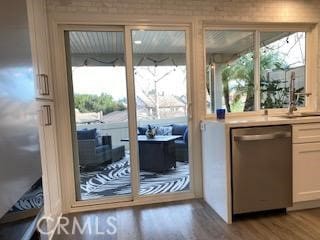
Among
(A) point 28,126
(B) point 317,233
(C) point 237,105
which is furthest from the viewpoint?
(C) point 237,105

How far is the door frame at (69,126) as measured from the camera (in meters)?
2.80

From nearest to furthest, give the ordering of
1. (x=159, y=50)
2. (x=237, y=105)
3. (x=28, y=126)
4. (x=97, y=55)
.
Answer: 1. (x=28, y=126)
2. (x=97, y=55)
3. (x=159, y=50)
4. (x=237, y=105)

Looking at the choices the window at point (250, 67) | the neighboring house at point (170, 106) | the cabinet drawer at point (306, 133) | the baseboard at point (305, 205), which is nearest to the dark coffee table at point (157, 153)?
the neighboring house at point (170, 106)

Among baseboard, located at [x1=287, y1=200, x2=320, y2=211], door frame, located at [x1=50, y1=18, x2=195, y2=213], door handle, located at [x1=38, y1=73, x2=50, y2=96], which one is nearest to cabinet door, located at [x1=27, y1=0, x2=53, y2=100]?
door handle, located at [x1=38, y1=73, x2=50, y2=96]

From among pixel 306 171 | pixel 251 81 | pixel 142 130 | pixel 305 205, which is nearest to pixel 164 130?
pixel 142 130

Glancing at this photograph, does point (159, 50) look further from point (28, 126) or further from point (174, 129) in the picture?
point (28, 126)

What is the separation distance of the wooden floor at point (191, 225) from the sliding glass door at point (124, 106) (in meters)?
0.33

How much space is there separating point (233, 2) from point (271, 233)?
253cm

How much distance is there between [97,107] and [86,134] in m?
0.34

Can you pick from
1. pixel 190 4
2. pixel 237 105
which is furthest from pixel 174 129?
pixel 190 4

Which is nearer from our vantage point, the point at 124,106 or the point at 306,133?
the point at 306,133

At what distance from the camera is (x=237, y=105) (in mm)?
3328

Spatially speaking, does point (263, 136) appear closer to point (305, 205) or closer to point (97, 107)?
point (305, 205)

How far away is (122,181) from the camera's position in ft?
10.5
